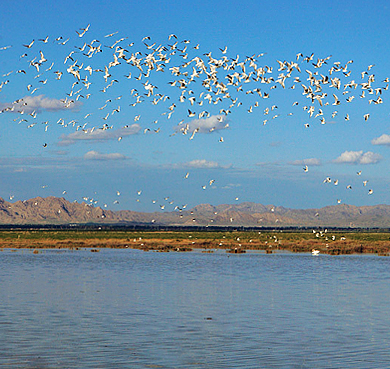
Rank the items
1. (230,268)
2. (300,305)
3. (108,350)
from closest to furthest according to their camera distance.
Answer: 1. (108,350)
2. (300,305)
3. (230,268)

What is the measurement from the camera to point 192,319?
27.8 metres

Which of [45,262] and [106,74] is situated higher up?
[106,74]

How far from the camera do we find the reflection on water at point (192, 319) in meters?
20.1

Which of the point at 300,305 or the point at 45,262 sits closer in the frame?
the point at 300,305

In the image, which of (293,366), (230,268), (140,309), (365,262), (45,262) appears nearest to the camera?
(293,366)

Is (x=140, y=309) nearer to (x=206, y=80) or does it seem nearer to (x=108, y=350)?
(x=108, y=350)

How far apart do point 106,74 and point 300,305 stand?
689 inches

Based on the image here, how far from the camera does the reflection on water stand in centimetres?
2008

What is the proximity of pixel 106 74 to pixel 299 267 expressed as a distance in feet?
92.7

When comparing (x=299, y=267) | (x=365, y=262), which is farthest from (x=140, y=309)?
(x=365, y=262)

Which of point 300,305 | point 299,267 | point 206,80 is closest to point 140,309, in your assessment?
point 300,305

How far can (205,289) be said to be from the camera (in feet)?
129

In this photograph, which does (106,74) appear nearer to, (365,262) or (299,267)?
(299,267)

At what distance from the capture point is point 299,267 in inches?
2265
